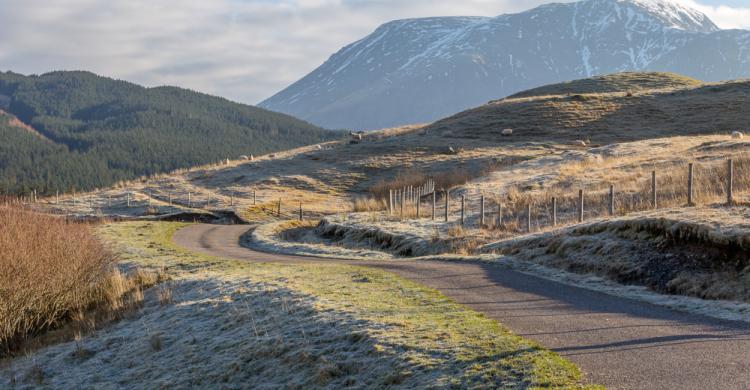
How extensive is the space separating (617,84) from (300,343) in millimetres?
118150

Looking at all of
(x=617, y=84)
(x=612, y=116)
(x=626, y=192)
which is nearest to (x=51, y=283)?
(x=626, y=192)

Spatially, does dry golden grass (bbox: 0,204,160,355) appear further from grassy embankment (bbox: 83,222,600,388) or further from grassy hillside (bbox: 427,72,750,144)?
grassy hillside (bbox: 427,72,750,144)

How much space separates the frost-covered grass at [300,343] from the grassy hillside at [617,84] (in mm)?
105222

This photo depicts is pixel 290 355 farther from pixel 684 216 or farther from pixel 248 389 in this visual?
pixel 684 216

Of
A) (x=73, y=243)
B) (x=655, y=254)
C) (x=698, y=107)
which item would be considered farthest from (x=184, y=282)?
(x=698, y=107)

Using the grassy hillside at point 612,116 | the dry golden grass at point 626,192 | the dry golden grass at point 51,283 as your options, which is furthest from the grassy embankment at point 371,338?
the grassy hillside at point 612,116

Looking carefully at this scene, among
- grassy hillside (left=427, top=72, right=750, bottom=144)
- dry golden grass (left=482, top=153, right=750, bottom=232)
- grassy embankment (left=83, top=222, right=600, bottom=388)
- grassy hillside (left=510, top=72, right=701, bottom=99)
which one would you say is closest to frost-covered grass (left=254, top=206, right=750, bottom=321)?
grassy embankment (left=83, top=222, right=600, bottom=388)

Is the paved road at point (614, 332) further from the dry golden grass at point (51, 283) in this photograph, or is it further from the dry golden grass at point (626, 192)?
the dry golden grass at point (626, 192)

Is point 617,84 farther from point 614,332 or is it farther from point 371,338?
point 371,338

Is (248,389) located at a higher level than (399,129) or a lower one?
lower

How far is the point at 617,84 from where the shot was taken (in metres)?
122

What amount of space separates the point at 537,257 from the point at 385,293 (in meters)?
6.84

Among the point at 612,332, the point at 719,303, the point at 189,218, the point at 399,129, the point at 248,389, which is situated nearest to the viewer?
the point at 612,332

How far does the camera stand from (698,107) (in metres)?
87.7
